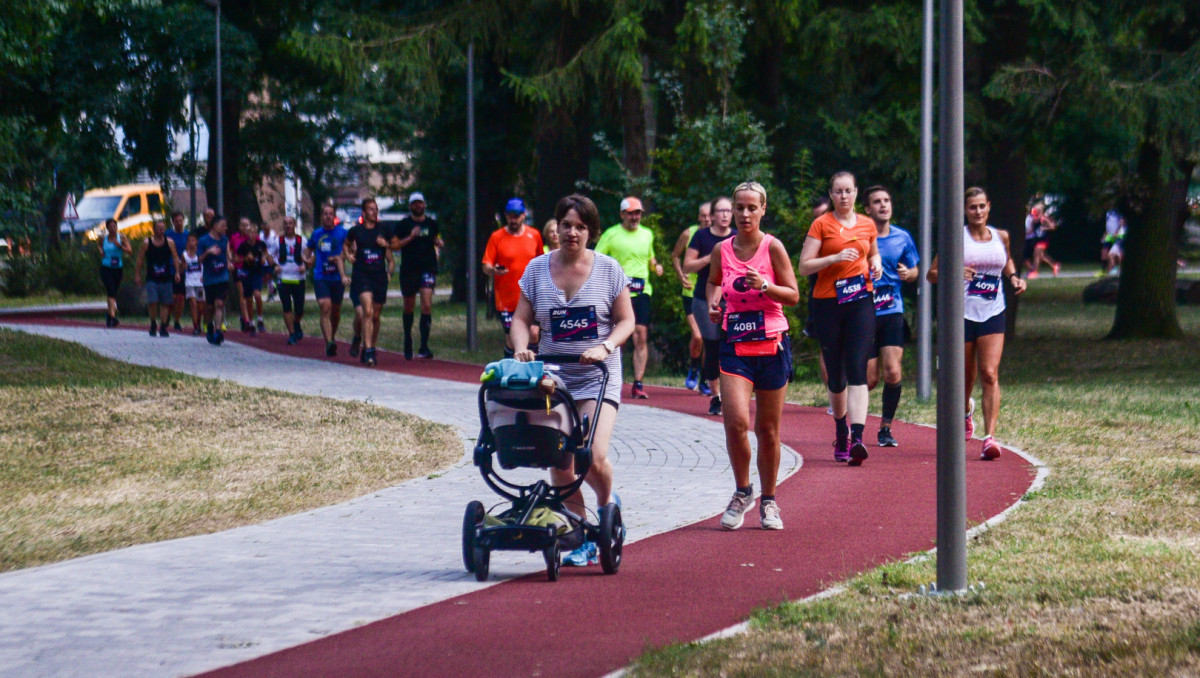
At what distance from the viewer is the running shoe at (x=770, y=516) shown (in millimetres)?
8156

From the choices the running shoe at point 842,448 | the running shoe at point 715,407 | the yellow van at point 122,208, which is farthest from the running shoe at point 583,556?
the yellow van at point 122,208

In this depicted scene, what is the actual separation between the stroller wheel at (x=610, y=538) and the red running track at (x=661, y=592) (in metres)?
0.08

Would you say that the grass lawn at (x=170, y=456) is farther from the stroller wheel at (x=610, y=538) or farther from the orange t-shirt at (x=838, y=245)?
the orange t-shirt at (x=838, y=245)

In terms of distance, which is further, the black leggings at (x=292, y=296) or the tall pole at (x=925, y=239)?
the black leggings at (x=292, y=296)

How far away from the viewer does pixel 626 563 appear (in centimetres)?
726

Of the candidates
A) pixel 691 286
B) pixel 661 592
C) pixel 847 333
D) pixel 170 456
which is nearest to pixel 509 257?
pixel 691 286

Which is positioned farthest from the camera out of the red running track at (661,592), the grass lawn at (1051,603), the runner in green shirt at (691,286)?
the runner in green shirt at (691,286)

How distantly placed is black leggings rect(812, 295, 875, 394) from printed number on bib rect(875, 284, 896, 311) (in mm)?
773

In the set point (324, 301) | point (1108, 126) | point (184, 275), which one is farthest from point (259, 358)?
point (1108, 126)

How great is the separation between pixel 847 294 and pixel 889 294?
3.73 ft

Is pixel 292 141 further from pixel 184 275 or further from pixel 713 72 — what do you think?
pixel 713 72

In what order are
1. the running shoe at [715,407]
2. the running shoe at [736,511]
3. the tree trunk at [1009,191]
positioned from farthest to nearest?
the tree trunk at [1009,191], the running shoe at [715,407], the running shoe at [736,511]

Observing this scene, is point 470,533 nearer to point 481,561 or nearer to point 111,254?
point 481,561

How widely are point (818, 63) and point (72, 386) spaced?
425 inches
